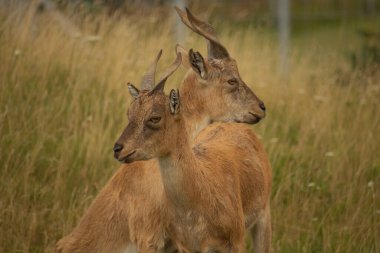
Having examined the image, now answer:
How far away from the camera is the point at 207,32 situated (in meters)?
8.14

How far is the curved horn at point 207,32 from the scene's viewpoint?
26.2 feet

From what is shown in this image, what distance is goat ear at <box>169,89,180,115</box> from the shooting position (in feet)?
22.3

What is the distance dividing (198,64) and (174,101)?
1269 millimetres

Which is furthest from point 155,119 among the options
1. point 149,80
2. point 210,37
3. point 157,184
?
point 210,37

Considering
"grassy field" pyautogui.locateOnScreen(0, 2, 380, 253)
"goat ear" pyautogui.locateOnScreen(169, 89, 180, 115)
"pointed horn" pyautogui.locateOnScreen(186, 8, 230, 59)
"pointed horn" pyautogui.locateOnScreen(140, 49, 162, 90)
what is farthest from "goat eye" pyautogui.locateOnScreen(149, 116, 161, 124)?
"grassy field" pyautogui.locateOnScreen(0, 2, 380, 253)

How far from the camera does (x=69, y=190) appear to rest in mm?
9016

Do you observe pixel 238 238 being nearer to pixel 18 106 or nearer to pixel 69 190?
pixel 69 190

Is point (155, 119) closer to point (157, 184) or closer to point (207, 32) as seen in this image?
point (157, 184)

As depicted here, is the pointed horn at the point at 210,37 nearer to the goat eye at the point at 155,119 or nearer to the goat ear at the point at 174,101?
the goat ear at the point at 174,101

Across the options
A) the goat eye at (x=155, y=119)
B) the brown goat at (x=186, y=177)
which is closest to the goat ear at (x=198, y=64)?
the brown goat at (x=186, y=177)

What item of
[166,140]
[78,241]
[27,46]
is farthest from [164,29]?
[166,140]

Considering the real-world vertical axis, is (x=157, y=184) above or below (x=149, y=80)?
below

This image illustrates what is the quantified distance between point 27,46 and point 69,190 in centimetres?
215

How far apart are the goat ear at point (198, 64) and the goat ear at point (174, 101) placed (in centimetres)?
115
